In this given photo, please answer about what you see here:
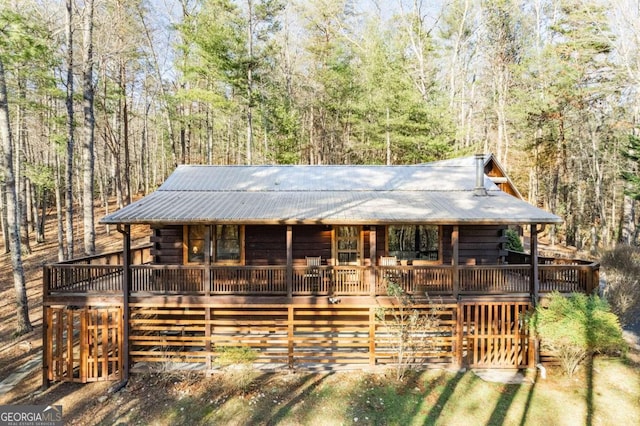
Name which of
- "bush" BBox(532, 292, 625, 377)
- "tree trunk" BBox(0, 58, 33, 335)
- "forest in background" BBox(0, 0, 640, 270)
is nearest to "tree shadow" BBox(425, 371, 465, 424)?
"bush" BBox(532, 292, 625, 377)

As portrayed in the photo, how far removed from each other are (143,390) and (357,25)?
26.6m

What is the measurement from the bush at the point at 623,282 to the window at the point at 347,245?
9384mm

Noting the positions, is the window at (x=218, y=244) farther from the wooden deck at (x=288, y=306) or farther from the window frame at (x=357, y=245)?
the window frame at (x=357, y=245)

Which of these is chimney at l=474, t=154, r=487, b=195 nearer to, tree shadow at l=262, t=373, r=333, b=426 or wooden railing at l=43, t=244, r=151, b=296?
tree shadow at l=262, t=373, r=333, b=426

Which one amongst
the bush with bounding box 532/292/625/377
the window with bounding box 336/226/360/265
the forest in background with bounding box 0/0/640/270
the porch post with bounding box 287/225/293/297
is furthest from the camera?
the forest in background with bounding box 0/0/640/270

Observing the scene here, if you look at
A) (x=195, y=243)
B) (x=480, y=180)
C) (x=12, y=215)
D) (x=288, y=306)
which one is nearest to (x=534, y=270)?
(x=480, y=180)

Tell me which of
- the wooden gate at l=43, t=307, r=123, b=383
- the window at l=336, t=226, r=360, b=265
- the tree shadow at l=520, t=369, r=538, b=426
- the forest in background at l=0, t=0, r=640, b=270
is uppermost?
the forest in background at l=0, t=0, r=640, b=270

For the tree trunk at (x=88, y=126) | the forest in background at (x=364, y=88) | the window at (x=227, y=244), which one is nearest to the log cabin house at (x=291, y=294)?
the window at (x=227, y=244)

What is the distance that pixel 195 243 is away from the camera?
427 inches

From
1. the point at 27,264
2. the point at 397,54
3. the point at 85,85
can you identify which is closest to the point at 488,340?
the point at 85,85

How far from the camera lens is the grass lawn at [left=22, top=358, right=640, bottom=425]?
736 centimetres

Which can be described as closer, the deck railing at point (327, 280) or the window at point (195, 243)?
the deck railing at point (327, 280)

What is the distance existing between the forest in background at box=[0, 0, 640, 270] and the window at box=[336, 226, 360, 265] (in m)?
9.96

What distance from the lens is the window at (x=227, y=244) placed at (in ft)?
35.4
